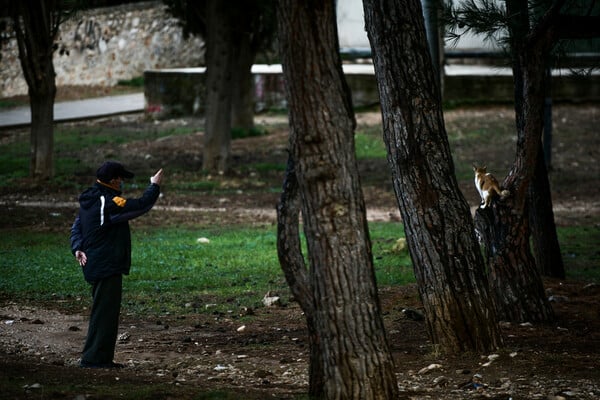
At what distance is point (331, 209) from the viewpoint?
240 inches

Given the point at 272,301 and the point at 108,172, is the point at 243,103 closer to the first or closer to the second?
the point at 272,301

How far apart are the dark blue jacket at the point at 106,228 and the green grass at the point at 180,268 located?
239 cm

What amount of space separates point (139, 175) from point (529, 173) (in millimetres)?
12359

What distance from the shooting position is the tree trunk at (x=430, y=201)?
26.2ft

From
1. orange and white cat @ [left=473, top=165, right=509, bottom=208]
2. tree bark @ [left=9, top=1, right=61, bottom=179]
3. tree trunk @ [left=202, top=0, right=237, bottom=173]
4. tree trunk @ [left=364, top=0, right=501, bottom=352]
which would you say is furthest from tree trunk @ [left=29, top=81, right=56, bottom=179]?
tree trunk @ [left=364, top=0, right=501, bottom=352]

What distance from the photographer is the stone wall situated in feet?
107

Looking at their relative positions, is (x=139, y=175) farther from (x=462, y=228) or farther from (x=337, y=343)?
(x=337, y=343)

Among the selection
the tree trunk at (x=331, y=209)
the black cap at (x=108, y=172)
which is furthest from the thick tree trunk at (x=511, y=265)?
the black cap at (x=108, y=172)

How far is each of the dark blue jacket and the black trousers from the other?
0.33 feet

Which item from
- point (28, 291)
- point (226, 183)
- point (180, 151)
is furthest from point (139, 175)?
point (28, 291)

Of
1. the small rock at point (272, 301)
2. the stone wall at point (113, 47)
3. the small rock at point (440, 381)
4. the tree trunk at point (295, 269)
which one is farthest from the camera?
the stone wall at point (113, 47)

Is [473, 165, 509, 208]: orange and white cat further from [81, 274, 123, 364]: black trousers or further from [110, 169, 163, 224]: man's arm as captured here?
[81, 274, 123, 364]: black trousers

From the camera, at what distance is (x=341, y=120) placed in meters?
6.10

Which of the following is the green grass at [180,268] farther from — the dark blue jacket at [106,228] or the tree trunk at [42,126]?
the tree trunk at [42,126]
